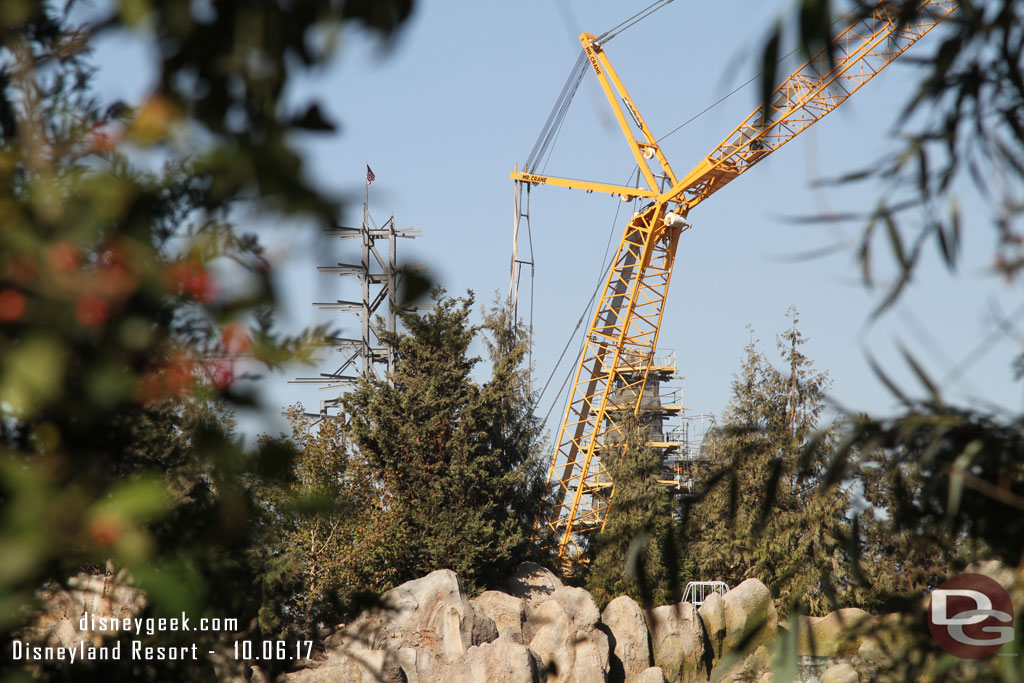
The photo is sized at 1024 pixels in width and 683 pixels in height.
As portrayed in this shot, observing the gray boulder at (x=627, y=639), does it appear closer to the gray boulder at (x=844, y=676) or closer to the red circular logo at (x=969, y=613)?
the gray boulder at (x=844, y=676)

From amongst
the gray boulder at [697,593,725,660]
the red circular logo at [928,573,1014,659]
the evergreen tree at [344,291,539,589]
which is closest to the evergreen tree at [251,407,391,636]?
the evergreen tree at [344,291,539,589]

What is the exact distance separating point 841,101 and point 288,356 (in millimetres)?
1351

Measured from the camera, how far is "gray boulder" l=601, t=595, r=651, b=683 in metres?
19.4

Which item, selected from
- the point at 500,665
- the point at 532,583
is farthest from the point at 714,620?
the point at 500,665

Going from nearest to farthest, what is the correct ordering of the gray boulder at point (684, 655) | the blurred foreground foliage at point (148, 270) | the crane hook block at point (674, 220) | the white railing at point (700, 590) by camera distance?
1. the blurred foreground foliage at point (148, 270)
2. the gray boulder at point (684, 655)
3. the white railing at point (700, 590)
4. the crane hook block at point (674, 220)

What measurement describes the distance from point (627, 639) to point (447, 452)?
602 centimetres

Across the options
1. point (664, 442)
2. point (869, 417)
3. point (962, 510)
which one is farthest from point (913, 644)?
point (664, 442)

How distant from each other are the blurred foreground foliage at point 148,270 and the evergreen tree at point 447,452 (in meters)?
20.3

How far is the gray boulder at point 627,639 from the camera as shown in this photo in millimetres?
19422

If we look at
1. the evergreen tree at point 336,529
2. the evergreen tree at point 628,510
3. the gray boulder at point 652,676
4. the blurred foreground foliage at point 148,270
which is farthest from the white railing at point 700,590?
the blurred foreground foliage at point 148,270

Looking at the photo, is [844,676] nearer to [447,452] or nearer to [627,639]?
[627,639]

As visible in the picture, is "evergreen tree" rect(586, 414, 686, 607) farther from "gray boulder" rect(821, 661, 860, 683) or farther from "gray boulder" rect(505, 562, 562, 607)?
"gray boulder" rect(821, 661, 860, 683)

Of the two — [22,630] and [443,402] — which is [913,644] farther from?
[443,402]

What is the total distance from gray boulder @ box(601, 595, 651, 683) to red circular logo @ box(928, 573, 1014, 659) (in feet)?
56.3
